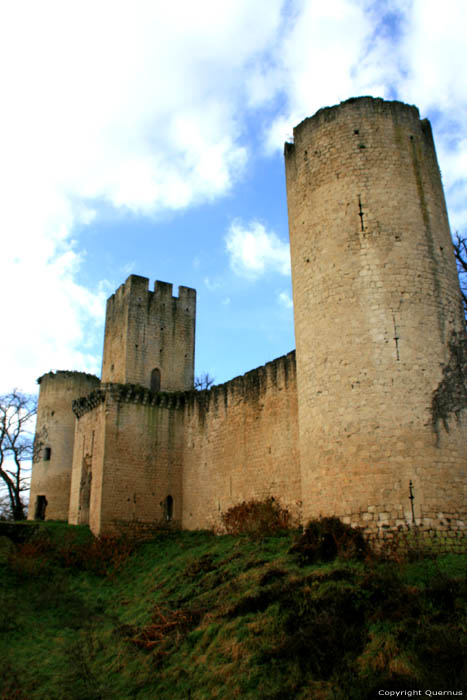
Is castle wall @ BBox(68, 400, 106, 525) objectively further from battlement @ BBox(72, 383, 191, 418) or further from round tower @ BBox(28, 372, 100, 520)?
round tower @ BBox(28, 372, 100, 520)

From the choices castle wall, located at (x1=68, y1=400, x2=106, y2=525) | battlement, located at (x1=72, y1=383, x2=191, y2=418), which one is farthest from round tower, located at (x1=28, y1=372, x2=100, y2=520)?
battlement, located at (x1=72, y1=383, x2=191, y2=418)

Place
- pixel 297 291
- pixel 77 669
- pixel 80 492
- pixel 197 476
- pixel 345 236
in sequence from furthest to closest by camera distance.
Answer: pixel 80 492, pixel 197 476, pixel 297 291, pixel 345 236, pixel 77 669

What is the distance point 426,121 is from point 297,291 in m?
4.70

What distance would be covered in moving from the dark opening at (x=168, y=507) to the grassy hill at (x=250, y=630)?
16.6 ft

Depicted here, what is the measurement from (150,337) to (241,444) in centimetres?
727

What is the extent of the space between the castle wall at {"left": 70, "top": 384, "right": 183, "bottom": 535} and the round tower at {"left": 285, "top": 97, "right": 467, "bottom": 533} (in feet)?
31.6

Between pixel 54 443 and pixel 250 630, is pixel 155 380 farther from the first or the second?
pixel 250 630

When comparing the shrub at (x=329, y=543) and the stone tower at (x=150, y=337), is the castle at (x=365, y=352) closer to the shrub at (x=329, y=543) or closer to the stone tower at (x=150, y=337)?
the shrub at (x=329, y=543)

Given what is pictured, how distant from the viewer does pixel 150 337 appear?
23672mm

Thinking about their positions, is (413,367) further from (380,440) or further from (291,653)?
(291,653)

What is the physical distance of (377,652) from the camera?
7293 mm

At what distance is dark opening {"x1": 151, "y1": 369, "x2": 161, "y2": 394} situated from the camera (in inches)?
918

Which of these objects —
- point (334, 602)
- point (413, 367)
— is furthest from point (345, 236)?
point (334, 602)

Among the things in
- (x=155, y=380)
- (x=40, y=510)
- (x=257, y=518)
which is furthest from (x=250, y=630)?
(x=40, y=510)
